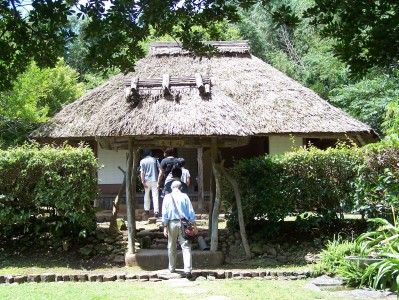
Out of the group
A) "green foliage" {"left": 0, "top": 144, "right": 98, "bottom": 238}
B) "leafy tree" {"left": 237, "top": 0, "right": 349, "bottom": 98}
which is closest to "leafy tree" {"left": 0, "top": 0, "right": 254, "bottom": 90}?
"green foliage" {"left": 0, "top": 144, "right": 98, "bottom": 238}

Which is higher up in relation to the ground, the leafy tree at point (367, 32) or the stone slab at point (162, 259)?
the leafy tree at point (367, 32)

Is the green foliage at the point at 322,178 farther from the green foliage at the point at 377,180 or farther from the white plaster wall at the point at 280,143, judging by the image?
the white plaster wall at the point at 280,143

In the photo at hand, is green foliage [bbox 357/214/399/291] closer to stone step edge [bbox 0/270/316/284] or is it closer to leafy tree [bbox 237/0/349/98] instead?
stone step edge [bbox 0/270/316/284]

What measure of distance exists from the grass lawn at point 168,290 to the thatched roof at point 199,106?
295 cm

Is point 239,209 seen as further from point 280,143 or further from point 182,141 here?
point 280,143

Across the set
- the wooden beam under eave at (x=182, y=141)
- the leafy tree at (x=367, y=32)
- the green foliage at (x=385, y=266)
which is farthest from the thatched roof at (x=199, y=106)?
the green foliage at (x=385, y=266)

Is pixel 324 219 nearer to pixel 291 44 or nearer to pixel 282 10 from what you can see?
pixel 282 10

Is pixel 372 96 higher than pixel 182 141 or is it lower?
higher

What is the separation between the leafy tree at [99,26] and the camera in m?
4.82

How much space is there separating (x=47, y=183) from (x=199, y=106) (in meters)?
3.31

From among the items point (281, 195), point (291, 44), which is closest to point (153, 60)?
point (281, 195)

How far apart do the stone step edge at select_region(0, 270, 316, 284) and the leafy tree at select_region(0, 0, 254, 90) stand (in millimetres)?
4371

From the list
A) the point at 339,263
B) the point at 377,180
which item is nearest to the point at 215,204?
the point at 339,263

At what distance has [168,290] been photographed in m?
7.74
